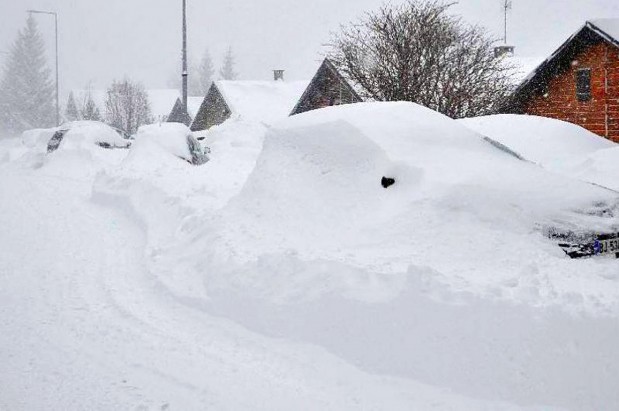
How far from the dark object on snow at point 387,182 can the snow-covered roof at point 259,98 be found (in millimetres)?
23105

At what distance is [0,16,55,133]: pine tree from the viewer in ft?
187

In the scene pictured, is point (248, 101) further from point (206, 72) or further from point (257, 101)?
point (206, 72)

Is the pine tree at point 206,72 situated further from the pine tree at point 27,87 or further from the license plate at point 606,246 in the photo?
the license plate at point 606,246

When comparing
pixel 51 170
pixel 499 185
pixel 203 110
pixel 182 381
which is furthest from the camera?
pixel 203 110

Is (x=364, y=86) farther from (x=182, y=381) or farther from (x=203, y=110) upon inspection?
(x=203, y=110)

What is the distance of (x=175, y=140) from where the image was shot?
13344mm

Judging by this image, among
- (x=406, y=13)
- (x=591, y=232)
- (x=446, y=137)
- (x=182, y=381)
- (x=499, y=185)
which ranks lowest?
(x=182, y=381)

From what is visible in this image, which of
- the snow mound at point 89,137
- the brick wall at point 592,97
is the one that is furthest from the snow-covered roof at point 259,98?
the brick wall at point 592,97

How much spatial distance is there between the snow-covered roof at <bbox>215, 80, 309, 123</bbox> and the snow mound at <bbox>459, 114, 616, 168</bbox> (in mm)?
19119

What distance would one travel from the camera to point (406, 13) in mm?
15523

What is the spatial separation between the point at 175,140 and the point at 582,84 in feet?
44.7

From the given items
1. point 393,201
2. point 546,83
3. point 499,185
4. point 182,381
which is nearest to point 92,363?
point 182,381

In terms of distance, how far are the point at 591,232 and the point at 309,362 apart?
2.54 meters

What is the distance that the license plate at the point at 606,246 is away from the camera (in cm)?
443
